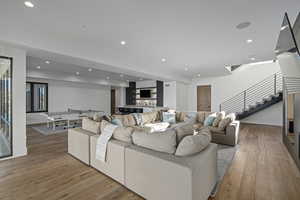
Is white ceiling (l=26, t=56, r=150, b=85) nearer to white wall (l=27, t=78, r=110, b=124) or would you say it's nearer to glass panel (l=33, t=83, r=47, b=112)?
white wall (l=27, t=78, r=110, b=124)

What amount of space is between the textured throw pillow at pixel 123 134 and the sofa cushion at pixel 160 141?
0.76 ft

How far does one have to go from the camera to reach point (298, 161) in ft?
8.39

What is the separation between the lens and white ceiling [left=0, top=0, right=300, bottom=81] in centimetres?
216

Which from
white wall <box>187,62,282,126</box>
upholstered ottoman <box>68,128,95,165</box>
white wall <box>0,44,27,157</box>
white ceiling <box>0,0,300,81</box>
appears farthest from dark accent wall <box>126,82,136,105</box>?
white wall <box>0,44,27,157</box>

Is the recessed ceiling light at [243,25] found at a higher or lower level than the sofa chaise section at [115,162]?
higher

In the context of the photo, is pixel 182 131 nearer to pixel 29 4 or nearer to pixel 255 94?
pixel 29 4

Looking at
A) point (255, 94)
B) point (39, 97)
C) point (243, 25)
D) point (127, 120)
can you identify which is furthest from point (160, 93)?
point (39, 97)

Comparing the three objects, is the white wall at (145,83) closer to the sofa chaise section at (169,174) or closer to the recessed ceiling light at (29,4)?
the recessed ceiling light at (29,4)

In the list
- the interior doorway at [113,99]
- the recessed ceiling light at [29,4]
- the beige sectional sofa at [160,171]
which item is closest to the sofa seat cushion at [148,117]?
the beige sectional sofa at [160,171]

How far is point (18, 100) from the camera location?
312 centimetres

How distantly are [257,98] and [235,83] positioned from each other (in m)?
1.30

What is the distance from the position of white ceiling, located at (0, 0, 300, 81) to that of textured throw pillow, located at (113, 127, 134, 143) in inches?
76.0

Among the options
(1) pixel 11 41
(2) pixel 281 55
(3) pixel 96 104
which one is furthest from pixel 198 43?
(3) pixel 96 104

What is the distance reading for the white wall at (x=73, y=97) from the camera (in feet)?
25.7
